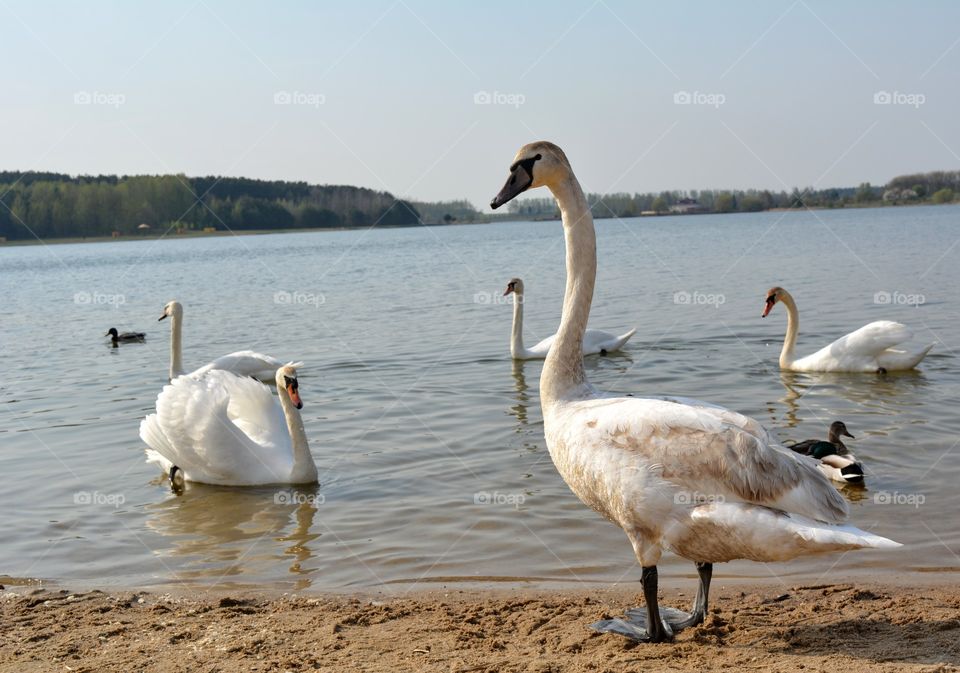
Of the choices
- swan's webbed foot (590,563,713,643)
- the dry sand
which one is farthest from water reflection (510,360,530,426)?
swan's webbed foot (590,563,713,643)

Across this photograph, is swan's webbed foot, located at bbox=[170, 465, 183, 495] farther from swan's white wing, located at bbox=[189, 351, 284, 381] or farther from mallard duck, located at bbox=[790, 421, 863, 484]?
mallard duck, located at bbox=[790, 421, 863, 484]

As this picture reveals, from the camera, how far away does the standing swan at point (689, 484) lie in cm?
411

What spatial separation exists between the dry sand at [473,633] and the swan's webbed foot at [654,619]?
0.22 ft

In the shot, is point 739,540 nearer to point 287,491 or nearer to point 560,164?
point 560,164

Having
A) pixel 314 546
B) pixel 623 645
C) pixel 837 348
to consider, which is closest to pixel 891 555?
pixel 623 645

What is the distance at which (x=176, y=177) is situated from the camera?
63094mm

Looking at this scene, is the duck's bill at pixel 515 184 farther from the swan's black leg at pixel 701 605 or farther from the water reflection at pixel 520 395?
the water reflection at pixel 520 395

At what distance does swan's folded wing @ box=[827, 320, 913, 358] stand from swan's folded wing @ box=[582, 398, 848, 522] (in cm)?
954

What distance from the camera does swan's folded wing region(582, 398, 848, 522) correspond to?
13.5 feet

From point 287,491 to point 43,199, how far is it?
66.0m

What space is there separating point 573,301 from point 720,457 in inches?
48.9

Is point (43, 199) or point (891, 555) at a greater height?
point (43, 199)

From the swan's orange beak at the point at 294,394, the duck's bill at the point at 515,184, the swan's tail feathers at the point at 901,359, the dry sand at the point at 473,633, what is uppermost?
the duck's bill at the point at 515,184

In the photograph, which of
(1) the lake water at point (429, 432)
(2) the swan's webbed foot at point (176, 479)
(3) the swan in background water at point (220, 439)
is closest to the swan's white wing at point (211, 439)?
(3) the swan in background water at point (220, 439)
